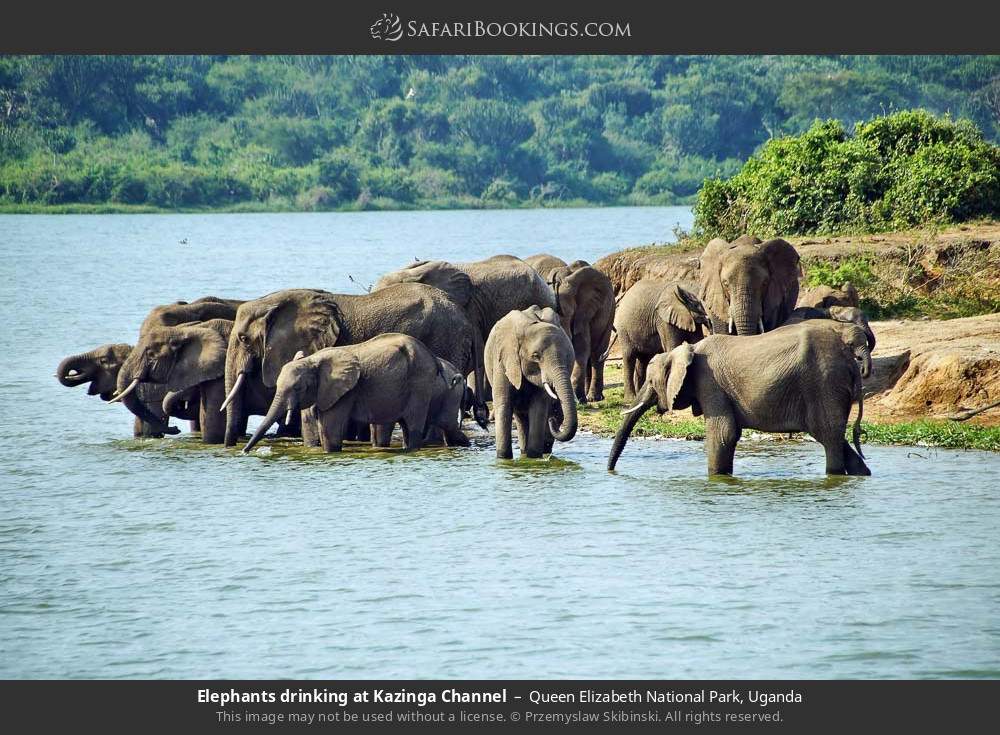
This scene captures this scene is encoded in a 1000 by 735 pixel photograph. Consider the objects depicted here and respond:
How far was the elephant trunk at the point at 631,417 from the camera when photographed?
1589cm

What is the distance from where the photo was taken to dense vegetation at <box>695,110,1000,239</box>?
89.6ft

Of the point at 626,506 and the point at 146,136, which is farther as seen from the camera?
the point at 146,136

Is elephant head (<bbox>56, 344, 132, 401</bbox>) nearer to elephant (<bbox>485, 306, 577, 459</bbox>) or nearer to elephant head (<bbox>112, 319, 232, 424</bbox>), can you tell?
elephant head (<bbox>112, 319, 232, 424</bbox>)

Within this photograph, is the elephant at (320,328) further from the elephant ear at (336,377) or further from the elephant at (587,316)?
the elephant at (587,316)

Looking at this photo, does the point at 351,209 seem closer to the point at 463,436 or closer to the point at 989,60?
the point at 989,60

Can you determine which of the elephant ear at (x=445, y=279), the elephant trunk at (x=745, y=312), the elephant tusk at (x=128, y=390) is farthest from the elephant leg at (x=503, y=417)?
the elephant tusk at (x=128, y=390)

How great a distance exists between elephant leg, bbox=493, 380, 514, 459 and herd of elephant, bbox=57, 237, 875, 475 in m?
0.02

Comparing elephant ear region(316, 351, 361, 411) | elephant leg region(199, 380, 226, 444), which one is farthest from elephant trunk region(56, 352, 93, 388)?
elephant ear region(316, 351, 361, 411)

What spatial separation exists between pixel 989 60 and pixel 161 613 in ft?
319

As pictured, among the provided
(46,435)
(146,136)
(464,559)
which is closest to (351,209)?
(146,136)

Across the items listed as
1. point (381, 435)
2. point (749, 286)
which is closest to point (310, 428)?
point (381, 435)

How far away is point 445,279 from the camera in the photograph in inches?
784

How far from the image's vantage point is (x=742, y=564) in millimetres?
13023
